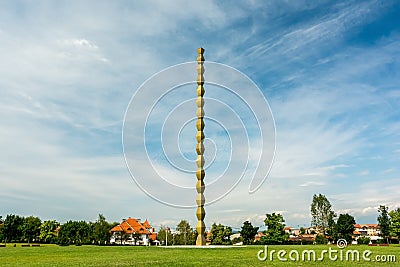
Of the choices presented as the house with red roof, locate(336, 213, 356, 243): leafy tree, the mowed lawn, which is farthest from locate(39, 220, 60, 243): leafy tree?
locate(336, 213, 356, 243): leafy tree

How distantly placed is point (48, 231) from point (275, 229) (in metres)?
29.4

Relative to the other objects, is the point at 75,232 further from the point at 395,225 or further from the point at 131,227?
the point at 395,225

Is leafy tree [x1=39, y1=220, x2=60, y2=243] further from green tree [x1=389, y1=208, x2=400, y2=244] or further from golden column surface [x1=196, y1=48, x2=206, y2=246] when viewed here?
green tree [x1=389, y1=208, x2=400, y2=244]

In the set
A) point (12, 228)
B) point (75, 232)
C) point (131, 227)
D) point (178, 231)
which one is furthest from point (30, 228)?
point (178, 231)

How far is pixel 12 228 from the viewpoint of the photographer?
45.3 metres

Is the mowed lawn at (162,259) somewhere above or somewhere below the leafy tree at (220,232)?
above

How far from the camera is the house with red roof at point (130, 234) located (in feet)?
145

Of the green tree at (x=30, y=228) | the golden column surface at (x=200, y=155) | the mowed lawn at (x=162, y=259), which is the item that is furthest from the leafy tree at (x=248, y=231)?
the mowed lawn at (x=162, y=259)

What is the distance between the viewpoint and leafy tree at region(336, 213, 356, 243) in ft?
182

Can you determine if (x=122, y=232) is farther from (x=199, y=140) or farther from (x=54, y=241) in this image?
(x=199, y=140)

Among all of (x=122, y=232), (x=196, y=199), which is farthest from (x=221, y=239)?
(x=196, y=199)

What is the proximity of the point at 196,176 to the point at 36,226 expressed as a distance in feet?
108

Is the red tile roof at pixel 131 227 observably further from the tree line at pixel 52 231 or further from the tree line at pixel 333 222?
the tree line at pixel 333 222

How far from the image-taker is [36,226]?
47.9 m
